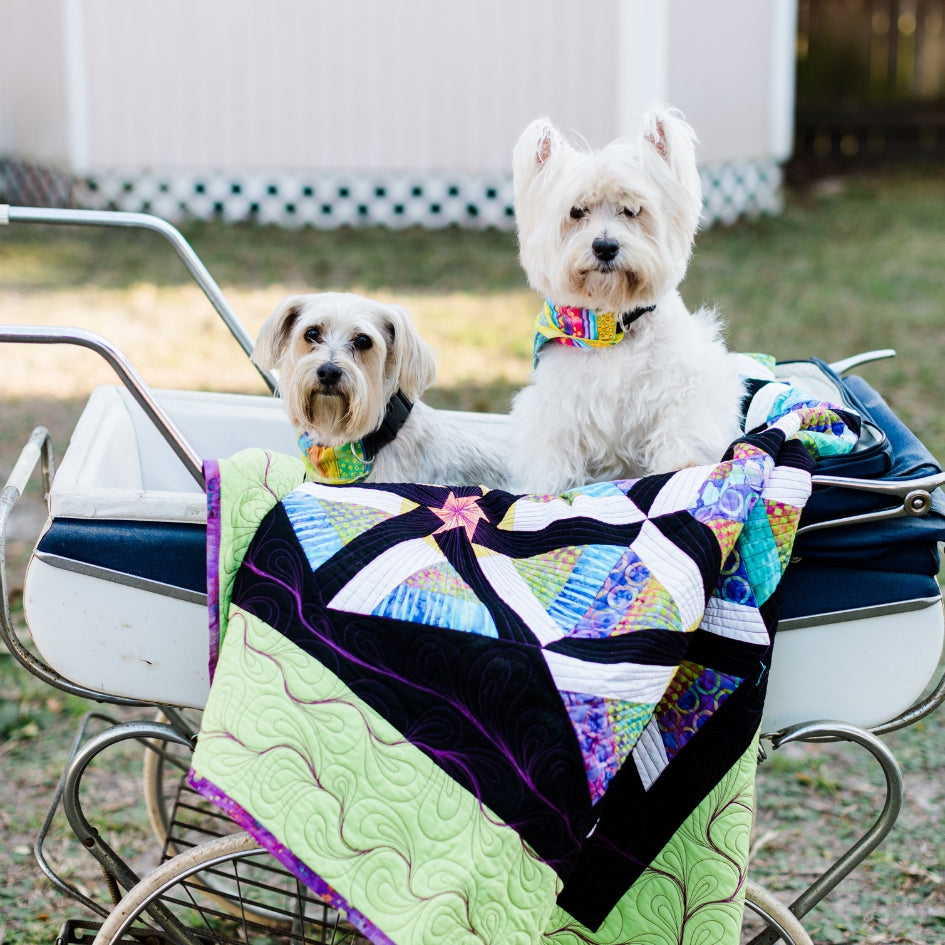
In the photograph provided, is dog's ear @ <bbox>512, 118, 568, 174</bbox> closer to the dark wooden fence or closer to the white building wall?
the white building wall

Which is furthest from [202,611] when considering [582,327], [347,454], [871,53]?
[871,53]

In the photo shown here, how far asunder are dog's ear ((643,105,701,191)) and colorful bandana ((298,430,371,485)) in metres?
0.82

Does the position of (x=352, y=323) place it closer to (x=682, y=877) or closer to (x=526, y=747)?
(x=526, y=747)

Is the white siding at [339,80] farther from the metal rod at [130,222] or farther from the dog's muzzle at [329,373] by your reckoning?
the dog's muzzle at [329,373]

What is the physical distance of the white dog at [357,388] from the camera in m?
2.26

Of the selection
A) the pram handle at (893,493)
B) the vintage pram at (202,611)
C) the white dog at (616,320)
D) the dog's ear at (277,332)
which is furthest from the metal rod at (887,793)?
→ the dog's ear at (277,332)

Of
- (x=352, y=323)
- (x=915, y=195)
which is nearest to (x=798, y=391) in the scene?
(x=352, y=323)

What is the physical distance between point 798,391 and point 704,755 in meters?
0.74

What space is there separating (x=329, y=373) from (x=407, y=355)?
20 centimetres

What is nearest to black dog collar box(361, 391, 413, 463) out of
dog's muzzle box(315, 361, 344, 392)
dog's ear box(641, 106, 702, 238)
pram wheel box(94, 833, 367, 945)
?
dog's muzzle box(315, 361, 344, 392)

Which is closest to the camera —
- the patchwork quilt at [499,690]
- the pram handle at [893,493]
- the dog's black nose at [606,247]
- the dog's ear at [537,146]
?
the patchwork quilt at [499,690]

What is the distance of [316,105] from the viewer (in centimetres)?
945

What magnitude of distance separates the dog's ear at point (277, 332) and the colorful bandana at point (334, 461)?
0.60ft

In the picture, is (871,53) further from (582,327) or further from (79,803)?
(79,803)
